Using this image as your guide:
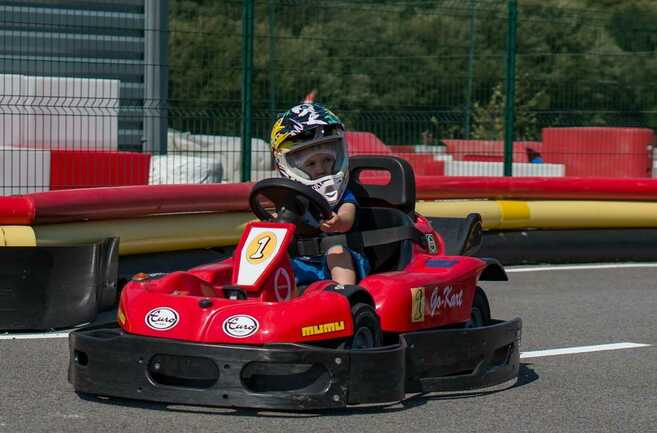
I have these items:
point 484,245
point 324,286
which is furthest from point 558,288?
point 324,286

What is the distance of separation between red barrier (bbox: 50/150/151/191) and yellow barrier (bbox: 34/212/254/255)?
62.3 inches

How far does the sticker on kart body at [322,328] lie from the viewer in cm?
543

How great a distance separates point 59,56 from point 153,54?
3.00ft

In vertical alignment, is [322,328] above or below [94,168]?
below

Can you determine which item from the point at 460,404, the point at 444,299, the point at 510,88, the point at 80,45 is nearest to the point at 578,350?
the point at 444,299

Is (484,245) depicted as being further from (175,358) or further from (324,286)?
(175,358)

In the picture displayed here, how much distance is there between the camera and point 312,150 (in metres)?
6.42

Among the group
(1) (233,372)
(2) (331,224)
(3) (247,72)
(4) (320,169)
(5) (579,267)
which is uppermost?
(3) (247,72)

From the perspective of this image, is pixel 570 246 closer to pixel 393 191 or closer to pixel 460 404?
pixel 393 191

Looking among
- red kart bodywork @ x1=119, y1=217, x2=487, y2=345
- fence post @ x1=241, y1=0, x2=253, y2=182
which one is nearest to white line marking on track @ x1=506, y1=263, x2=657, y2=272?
fence post @ x1=241, y1=0, x2=253, y2=182

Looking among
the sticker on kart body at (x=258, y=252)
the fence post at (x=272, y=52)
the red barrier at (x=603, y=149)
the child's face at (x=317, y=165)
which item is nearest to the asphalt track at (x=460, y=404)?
the sticker on kart body at (x=258, y=252)

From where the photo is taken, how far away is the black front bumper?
5289 millimetres

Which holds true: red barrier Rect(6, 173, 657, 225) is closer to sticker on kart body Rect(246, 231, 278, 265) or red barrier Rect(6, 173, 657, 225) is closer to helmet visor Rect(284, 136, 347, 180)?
helmet visor Rect(284, 136, 347, 180)

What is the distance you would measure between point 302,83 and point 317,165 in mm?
6313
